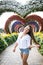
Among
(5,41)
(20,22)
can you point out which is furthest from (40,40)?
(5,41)

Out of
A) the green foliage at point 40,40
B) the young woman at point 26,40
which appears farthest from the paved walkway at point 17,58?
the young woman at point 26,40

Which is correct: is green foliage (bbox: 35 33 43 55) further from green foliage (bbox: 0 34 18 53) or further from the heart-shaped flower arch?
green foliage (bbox: 0 34 18 53)

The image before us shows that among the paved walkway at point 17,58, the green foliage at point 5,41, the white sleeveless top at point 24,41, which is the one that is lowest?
the paved walkway at point 17,58

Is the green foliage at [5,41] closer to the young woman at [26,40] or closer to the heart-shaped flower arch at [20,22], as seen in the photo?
the heart-shaped flower arch at [20,22]

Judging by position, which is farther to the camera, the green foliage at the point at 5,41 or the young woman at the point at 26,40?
the green foliage at the point at 5,41

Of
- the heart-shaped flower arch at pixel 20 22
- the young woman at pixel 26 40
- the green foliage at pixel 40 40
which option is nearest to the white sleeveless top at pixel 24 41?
the young woman at pixel 26 40

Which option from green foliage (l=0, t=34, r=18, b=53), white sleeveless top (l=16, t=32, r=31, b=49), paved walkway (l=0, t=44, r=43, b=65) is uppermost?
white sleeveless top (l=16, t=32, r=31, b=49)

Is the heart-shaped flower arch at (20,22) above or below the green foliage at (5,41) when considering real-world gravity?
above

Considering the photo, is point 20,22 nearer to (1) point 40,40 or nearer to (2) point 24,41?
(1) point 40,40

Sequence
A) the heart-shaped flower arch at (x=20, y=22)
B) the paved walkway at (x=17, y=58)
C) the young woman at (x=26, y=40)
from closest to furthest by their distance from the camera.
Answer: the young woman at (x=26, y=40) → the paved walkway at (x=17, y=58) → the heart-shaped flower arch at (x=20, y=22)

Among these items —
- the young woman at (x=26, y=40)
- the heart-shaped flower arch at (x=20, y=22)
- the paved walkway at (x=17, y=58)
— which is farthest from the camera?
the heart-shaped flower arch at (x=20, y=22)

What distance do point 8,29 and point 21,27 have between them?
0.43 m

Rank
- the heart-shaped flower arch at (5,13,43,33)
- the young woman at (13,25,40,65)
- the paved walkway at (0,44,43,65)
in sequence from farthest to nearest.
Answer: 1. the heart-shaped flower arch at (5,13,43,33)
2. the paved walkway at (0,44,43,65)
3. the young woman at (13,25,40,65)

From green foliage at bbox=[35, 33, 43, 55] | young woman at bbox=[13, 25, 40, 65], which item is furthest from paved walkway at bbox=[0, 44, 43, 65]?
young woman at bbox=[13, 25, 40, 65]
